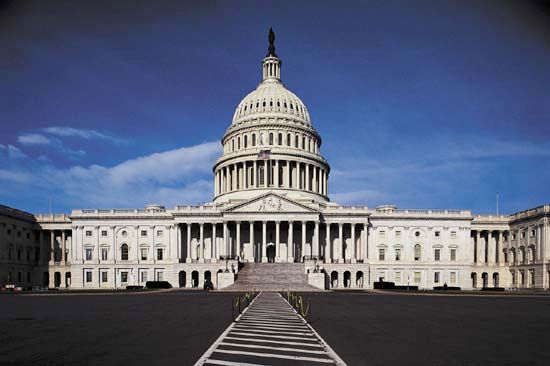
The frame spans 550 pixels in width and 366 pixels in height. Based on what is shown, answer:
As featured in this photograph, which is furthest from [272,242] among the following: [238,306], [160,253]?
[238,306]

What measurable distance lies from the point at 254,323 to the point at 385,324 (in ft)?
→ 21.1

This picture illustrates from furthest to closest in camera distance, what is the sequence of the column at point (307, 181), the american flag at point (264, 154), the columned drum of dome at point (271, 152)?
the column at point (307, 181)
the columned drum of dome at point (271, 152)
the american flag at point (264, 154)

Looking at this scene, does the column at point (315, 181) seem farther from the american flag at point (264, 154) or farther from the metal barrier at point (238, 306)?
the metal barrier at point (238, 306)

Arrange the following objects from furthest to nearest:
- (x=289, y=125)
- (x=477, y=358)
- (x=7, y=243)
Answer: (x=289, y=125), (x=7, y=243), (x=477, y=358)

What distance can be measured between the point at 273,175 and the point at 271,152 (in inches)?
218

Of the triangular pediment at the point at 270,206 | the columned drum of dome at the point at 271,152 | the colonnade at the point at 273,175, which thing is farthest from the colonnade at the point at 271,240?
the colonnade at the point at 273,175

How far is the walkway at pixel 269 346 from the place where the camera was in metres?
14.2

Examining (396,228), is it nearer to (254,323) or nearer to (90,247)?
(90,247)

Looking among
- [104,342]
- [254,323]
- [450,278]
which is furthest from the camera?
[450,278]

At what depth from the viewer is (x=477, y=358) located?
15109mm

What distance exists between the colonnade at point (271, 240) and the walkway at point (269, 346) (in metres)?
81.6

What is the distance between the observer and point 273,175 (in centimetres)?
12038

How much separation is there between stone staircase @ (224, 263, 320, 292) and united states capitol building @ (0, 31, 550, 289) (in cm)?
882

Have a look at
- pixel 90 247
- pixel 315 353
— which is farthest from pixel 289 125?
pixel 315 353
